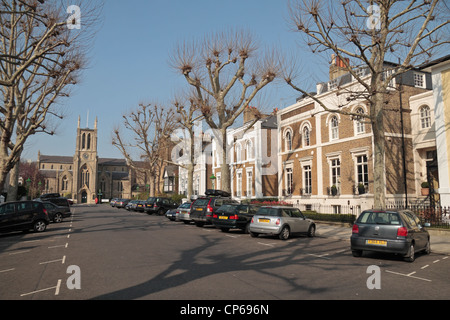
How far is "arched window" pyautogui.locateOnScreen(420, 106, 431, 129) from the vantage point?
2352 centimetres

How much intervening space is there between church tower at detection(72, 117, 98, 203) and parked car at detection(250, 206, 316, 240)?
103 m

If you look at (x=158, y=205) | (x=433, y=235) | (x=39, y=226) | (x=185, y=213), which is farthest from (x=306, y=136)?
(x=39, y=226)

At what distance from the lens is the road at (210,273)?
636 cm

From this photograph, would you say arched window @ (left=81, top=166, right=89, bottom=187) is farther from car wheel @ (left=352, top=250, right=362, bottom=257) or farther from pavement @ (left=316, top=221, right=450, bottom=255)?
car wheel @ (left=352, top=250, right=362, bottom=257)

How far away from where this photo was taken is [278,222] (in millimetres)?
14789

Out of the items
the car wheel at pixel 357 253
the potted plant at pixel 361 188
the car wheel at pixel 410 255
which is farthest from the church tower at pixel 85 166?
the car wheel at pixel 410 255

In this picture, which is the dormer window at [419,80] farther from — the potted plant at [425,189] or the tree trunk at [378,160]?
the tree trunk at [378,160]

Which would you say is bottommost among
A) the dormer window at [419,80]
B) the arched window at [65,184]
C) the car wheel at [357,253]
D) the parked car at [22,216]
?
the car wheel at [357,253]

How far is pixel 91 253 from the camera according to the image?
1091cm

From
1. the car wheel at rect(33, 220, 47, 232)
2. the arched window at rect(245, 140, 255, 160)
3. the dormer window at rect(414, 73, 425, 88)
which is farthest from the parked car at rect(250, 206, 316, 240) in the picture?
the arched window at rect(245, 140, 255, 160)

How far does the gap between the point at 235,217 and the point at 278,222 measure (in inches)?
117

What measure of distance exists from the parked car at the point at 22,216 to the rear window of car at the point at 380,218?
15346mm

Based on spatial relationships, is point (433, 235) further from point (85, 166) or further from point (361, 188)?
point (85, 166)
